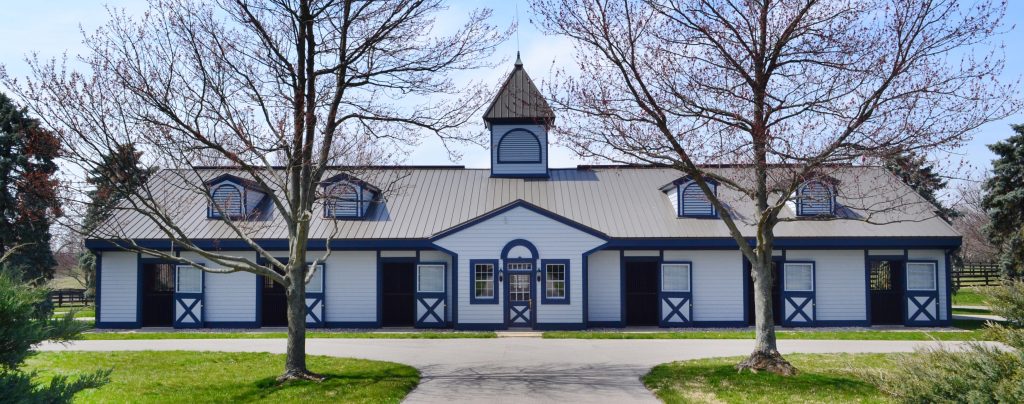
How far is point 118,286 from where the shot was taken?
72.1ft

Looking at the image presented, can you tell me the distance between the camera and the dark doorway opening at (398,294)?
22766 mm

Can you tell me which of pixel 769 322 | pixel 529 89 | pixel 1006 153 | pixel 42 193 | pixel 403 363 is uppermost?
pixel 529 89

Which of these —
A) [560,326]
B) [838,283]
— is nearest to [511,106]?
[560,326]

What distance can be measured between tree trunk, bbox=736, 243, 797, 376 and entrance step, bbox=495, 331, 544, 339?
7.27 meters

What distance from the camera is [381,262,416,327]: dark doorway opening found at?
896 inches

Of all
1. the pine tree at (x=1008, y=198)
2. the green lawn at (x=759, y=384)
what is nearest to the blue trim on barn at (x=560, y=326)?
the green lawn at (x=759, y=384)

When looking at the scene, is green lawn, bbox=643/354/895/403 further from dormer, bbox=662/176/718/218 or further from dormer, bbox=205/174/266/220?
dormer, bbox=205/174/266/220

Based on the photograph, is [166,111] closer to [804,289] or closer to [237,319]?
[237,319]

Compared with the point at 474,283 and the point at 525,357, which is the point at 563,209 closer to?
the point at 474,283

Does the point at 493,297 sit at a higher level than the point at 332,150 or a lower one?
lower

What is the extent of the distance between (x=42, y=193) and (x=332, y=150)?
4639 millimetres

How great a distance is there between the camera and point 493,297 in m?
21.0

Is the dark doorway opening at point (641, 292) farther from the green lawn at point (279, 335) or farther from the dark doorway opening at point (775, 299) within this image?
the green lawn at point (279, 335)

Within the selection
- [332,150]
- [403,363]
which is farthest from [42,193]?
[403,363]
